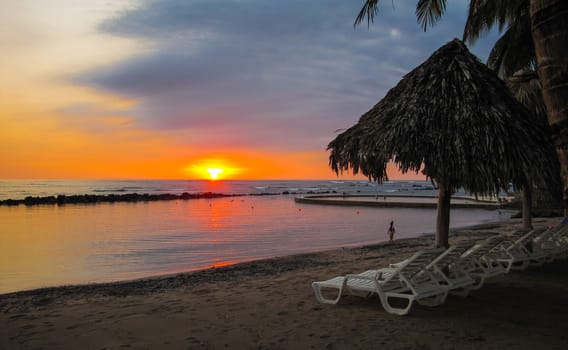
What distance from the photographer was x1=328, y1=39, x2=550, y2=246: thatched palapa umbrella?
18.6 ft

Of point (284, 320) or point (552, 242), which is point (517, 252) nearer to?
point (552, 242)

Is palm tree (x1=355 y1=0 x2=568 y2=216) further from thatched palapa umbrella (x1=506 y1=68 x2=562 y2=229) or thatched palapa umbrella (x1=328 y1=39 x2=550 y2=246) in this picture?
thatched palapa umbrella (x1=506 y1=68 x2=562 y2=229)

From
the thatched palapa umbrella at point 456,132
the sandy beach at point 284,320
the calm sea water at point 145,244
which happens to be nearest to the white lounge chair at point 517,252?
the sandy beach at point 284,320

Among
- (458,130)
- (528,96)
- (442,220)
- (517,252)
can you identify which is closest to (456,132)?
(458,130)

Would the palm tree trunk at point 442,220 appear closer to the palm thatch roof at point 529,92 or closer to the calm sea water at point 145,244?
the palm thatch roof at point 529,92

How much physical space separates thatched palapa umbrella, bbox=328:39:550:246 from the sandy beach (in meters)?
1.57

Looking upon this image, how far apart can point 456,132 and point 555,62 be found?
8.51 feet

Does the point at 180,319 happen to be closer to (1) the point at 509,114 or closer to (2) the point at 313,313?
(2) the point at 313,313

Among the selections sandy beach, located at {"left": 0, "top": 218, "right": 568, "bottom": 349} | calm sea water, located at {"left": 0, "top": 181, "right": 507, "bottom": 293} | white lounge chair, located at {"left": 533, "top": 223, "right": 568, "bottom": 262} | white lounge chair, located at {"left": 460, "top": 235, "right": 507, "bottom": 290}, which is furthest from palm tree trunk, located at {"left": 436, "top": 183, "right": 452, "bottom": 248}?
calm sea water, located at {"left": 0, "top": 181, "right": 507, "bottom": 293}

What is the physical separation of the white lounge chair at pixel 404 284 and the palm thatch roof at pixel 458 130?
3.81ft

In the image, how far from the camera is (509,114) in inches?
234

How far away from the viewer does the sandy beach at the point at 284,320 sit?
4738mm

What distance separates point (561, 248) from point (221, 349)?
761 centimetres

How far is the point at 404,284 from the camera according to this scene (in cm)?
581
